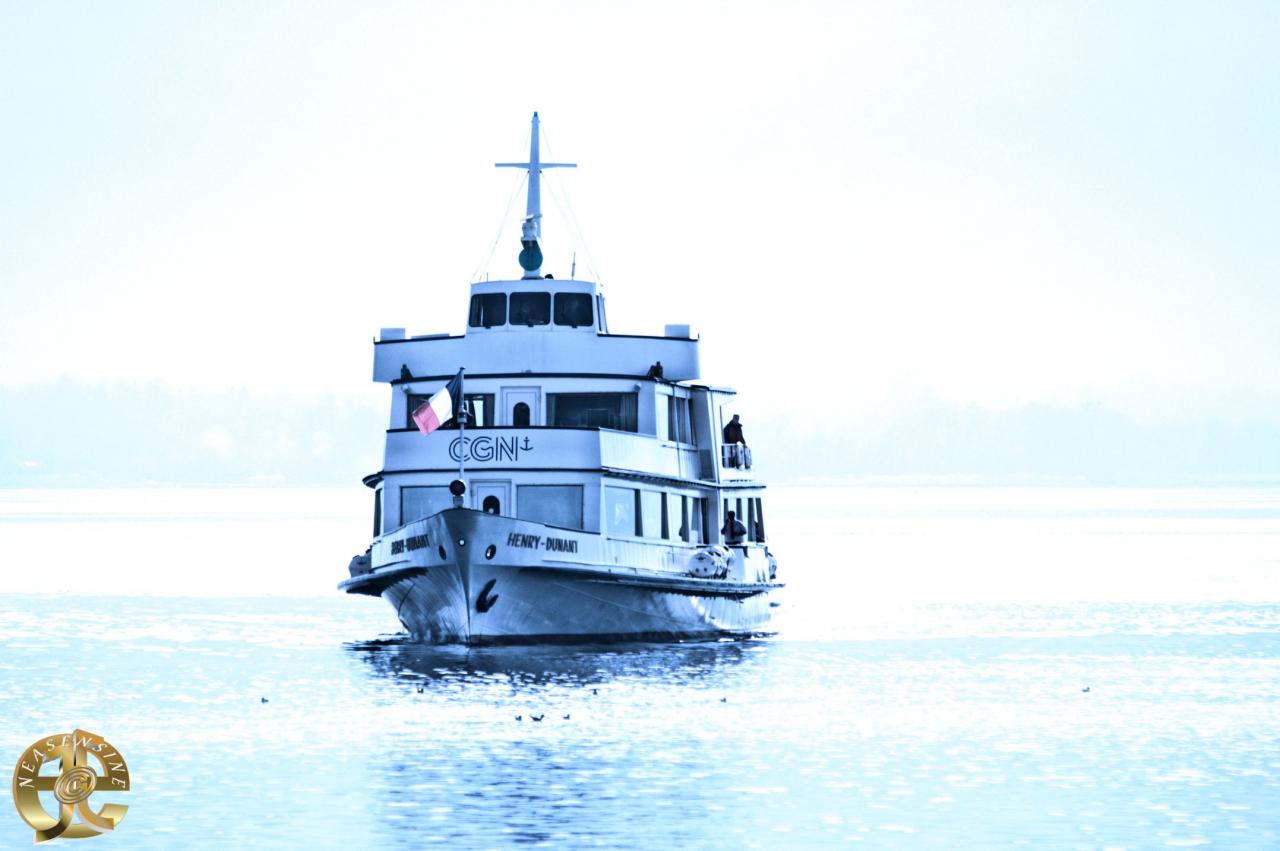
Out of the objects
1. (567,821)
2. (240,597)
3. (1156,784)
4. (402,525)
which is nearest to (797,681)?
(402,525)

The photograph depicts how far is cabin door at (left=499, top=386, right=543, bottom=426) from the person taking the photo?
47844mm

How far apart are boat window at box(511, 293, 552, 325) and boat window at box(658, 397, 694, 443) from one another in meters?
3.61

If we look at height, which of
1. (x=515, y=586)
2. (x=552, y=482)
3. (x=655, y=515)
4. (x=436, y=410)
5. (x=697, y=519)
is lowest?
(x=515, y=586)

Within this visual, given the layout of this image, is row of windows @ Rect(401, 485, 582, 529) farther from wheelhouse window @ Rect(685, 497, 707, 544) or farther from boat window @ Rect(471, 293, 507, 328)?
boat window @ Rect(471, 293, 507, 328)

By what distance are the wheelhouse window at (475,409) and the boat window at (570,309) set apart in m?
2.73

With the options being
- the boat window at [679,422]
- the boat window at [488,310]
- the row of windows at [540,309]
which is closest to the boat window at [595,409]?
the boat window at [679,422]

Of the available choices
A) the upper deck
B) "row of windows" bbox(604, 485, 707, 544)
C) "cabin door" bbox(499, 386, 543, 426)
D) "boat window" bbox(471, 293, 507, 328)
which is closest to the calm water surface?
"row of windows" bbox(604, 485, 707, 544)

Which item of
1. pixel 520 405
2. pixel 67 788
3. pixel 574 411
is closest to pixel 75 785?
pixel 67 788

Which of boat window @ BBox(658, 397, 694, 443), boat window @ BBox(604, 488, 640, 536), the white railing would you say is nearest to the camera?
boat window @ BBox(604, 488, 640, 536)

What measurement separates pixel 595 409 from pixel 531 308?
2952mm

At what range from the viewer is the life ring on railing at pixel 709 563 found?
161 feet

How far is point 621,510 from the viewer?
46562 mm

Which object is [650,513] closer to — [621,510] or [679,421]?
[621,510]

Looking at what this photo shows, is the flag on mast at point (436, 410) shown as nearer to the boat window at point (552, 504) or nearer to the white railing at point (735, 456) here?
the boat window at point (552, 504)
